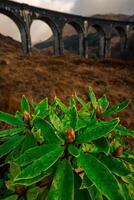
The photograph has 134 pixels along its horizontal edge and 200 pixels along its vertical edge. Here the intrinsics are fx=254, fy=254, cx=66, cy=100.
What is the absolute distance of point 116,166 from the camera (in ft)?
3.31

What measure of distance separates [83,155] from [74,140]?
84 mm

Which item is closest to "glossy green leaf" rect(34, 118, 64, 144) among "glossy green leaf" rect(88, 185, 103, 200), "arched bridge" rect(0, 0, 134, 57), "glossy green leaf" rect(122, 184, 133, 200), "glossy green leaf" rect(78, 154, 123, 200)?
"glossy green leaf" rect(78, 154, 123, 200)

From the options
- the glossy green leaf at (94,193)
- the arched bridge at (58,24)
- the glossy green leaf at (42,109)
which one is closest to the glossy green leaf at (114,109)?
the glossy green leaf at (42,109)

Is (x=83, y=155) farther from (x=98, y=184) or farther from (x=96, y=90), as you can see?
(x=96, y=90)

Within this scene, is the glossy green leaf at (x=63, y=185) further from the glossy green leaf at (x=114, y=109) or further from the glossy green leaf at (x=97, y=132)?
the glossy green leaf at (x=114, y=109)

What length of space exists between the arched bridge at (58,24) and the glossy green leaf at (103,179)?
30033 millimetres

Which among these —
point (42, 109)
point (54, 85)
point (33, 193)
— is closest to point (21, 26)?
point (54, 85)

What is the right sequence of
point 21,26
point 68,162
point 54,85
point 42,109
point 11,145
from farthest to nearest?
point 21,26 < point 54,85 < point 42,109 < point 11,145 < point 68,162

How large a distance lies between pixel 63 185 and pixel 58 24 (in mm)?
36807

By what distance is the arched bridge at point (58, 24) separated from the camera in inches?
1178

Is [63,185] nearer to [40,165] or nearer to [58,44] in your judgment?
[40,165]

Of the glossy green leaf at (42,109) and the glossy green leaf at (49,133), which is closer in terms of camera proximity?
the glossy green leaf at (49,133)

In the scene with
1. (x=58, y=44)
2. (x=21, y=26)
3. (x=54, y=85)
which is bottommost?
(x=54, y=85)

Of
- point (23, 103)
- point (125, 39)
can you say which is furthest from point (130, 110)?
point (125, 39)
